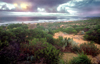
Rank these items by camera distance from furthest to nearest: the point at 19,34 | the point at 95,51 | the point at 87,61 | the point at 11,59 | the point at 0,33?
the point at 19,34 < the point at 95,51 < the point at 0,33 < the point at 11,59 < the point at 87,61

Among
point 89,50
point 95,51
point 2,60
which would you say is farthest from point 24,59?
point 95,51

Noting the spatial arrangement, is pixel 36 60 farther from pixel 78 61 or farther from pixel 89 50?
pixel 89 50

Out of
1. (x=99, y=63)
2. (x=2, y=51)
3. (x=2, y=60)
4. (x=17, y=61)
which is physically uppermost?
(x=2, y=51)

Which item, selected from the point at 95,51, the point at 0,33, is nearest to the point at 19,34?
the point at 0,33

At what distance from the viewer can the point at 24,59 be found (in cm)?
370

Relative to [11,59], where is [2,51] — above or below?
above

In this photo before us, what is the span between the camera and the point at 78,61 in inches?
122

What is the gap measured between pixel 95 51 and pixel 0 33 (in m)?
6.09

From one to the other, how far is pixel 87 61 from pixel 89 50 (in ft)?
5.61

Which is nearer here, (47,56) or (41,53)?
(47,56)

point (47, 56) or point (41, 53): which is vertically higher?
point (41, 53)

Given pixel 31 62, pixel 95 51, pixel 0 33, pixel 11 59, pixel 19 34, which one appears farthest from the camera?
pixel 19 34

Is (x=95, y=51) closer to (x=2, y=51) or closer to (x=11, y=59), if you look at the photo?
(x=11, y=59)

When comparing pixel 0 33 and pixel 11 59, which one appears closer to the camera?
pixel 11 59
